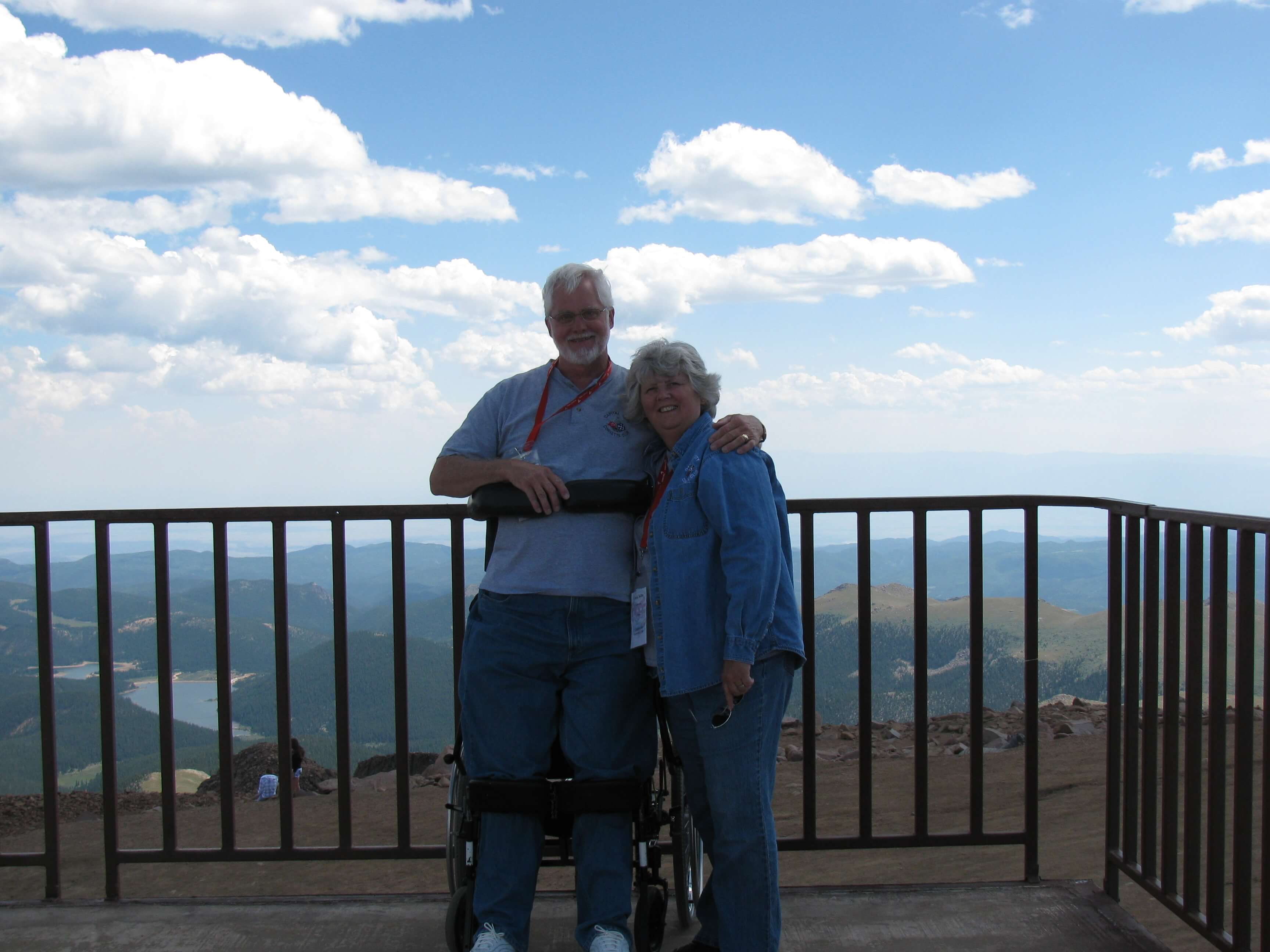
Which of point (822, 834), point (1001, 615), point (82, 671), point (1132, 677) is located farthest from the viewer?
point (1001, 615)

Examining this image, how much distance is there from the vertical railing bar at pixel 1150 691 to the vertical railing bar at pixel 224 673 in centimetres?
265

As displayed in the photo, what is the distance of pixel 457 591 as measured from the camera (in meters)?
3.08

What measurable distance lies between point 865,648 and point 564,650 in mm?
1097

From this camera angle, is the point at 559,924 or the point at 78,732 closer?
the point at 559,924

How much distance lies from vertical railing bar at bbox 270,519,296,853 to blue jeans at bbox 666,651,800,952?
4.55ft

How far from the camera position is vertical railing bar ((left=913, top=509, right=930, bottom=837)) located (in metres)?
3.12

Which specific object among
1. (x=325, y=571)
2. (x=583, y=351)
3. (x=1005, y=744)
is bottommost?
(x=1005, y=744)

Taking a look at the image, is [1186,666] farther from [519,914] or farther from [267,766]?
[267,766]

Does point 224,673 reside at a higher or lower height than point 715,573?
lower

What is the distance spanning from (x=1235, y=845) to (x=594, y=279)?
2207 millimetres

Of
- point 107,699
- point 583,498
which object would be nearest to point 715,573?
point 583,498

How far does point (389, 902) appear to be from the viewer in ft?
9.93

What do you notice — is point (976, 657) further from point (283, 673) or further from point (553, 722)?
point (283, 673)

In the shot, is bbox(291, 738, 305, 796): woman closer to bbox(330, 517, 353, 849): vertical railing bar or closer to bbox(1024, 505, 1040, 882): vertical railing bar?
bbox(330, 517, 353, 849): vertical railing bar
